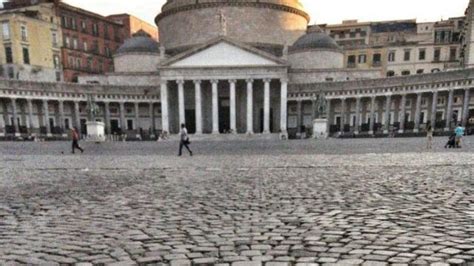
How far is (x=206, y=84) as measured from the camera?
50.7 metres

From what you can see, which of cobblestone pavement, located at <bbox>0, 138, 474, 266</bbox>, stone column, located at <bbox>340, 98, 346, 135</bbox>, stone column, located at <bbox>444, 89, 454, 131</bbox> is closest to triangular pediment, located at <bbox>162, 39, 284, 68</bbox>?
stone column, located at <bbox>340, 98, 346, 135</bbox>

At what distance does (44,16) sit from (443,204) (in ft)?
204

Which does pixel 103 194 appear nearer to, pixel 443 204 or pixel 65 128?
pixel 443 204

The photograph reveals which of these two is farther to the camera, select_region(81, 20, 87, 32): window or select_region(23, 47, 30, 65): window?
select_region(81, 20, 87, 32): window

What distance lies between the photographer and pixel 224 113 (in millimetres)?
52594

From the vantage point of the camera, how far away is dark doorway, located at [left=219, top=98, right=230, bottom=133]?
172 ft

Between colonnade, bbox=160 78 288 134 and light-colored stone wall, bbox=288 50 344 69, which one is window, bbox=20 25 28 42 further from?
light-colored stone wall, bbox=288 50 344 69

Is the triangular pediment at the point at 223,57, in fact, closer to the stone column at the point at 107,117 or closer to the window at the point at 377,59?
the stone column at the point at 107,117

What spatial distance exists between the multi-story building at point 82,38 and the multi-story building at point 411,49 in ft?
145

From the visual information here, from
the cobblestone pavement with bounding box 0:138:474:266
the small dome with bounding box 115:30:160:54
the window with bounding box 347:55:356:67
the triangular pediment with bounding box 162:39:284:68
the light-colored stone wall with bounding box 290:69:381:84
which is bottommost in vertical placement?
the cobblestone pavement with bounding box 0:138:474:266

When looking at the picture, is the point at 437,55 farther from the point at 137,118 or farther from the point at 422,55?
the point at 137,118

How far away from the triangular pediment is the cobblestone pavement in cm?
3885

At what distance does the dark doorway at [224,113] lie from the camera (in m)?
52.4

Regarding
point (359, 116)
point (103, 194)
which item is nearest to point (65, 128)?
point (359, 116)
